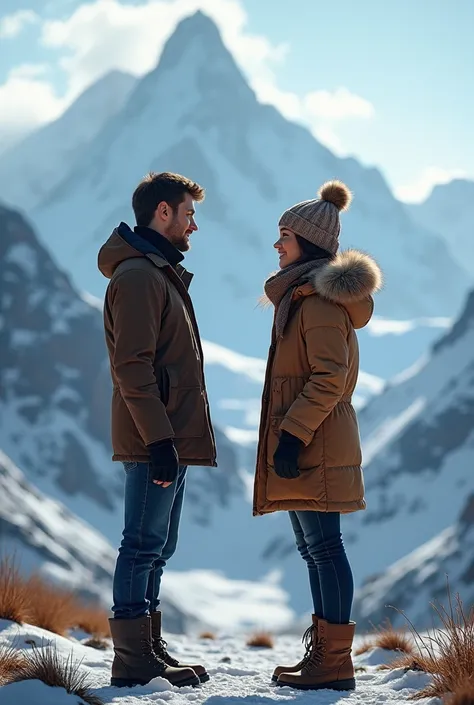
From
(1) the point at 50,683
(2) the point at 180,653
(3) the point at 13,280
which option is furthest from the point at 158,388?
(3) the point at 13,280

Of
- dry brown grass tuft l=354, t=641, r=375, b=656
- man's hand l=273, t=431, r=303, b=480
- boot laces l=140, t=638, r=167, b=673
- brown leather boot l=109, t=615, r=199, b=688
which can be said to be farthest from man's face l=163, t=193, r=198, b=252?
dry brown grass tuft l=354, t=641, r=375, b=656

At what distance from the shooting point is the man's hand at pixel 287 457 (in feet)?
20.1

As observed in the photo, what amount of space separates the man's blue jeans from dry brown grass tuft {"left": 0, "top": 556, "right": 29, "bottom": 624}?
73.0 inches

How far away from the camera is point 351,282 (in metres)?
6.36

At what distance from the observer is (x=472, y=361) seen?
143 m

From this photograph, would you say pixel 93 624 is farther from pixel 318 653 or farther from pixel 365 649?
pixel 318 653

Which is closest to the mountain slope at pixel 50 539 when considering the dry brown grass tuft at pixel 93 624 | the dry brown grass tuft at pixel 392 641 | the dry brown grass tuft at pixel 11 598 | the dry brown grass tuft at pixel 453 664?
the dry brown grass tuft at pixel 93 624

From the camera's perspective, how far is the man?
20.0ft

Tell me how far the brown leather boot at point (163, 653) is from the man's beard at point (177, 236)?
8.33ft

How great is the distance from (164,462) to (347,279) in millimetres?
1649

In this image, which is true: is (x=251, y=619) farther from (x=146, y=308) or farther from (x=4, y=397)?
(x=146, y=308)

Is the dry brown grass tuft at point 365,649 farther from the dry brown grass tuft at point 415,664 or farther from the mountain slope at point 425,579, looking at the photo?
the mountain slope at point 425,579

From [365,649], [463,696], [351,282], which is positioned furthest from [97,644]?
[463,696]

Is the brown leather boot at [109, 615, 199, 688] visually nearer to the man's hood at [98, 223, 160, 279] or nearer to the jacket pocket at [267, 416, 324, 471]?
the jacket pocket at [267, 416, 324, 471]
